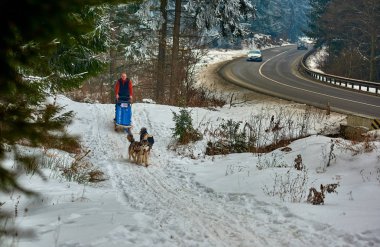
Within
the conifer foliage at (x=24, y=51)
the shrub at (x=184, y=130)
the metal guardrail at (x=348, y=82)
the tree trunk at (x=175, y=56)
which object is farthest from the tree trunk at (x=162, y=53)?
the conifer foliage at (x=24, y=51)

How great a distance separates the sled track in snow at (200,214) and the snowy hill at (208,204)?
0.6 inches

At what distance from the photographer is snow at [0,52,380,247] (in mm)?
5156

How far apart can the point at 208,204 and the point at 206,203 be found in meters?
0.07

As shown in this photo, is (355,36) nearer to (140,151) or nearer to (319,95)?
(319,95)

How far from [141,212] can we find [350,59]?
36.9 meters

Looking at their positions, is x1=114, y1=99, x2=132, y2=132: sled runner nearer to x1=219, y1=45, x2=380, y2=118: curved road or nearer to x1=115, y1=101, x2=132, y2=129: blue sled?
x1=115, y1=101, x2=132, y2=129: blue sled

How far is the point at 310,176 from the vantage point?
321 inches

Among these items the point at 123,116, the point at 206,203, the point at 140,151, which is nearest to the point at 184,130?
the point at 123,116

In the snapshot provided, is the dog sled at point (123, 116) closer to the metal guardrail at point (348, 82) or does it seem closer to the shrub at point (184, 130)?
the shrub at point (184, 130)

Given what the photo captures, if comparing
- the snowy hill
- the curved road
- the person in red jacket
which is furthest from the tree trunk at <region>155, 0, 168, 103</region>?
the snowy hill

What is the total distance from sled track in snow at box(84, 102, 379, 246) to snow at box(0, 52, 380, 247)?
14 mm

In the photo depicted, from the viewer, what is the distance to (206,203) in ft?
23.0

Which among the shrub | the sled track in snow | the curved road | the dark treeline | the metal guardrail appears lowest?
the sled track in snow

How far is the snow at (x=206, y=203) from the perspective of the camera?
5156 mm
